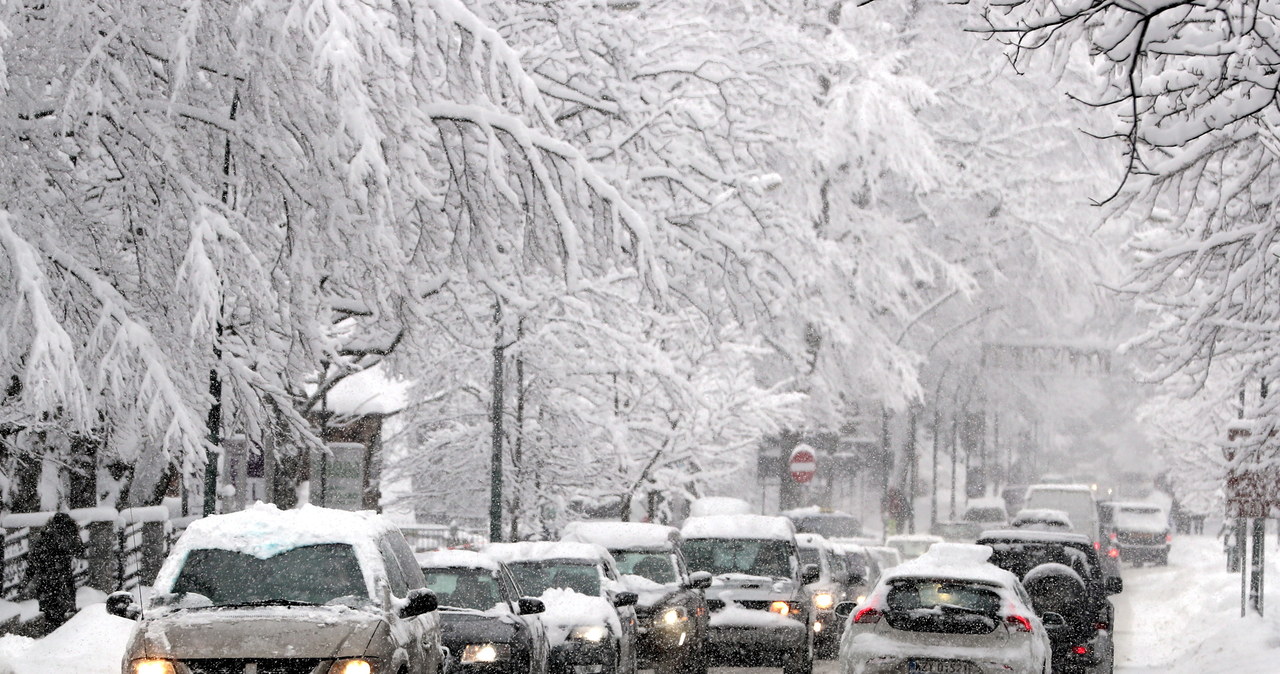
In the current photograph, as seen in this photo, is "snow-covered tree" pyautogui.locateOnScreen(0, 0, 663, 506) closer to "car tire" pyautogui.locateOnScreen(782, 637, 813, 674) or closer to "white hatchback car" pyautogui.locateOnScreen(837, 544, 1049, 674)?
"white hatchback car" pyautogui.locateOnScreen(837, 544, 1049, 674)

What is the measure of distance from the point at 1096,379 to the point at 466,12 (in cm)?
8543

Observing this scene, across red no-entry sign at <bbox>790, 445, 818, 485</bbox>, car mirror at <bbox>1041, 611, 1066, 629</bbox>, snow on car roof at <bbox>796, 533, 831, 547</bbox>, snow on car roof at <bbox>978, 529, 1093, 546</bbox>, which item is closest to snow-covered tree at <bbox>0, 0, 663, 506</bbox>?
car mirror at <bbox>1041, 611, 1066, 629</bbox>

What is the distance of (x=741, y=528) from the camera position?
1972 cm

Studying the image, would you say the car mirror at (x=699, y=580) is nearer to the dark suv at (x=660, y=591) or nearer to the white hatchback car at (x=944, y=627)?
the dark suv at (x=660, y=591)

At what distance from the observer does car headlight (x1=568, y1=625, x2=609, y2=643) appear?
13938mm

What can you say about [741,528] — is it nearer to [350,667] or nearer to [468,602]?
[468,602]

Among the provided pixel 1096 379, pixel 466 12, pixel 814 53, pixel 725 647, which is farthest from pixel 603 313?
pixel 1096 379

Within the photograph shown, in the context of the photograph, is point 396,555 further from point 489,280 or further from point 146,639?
point 489,280

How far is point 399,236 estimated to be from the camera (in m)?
12.7

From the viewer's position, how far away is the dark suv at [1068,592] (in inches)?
628

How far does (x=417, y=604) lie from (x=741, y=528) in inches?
402

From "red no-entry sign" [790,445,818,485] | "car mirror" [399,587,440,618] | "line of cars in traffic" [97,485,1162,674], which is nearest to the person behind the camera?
"line of cars in traffic" [97,485,1162,674]

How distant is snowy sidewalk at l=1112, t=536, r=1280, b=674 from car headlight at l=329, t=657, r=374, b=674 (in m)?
10.6

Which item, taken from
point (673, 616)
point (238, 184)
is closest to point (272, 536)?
point (238, 184)
